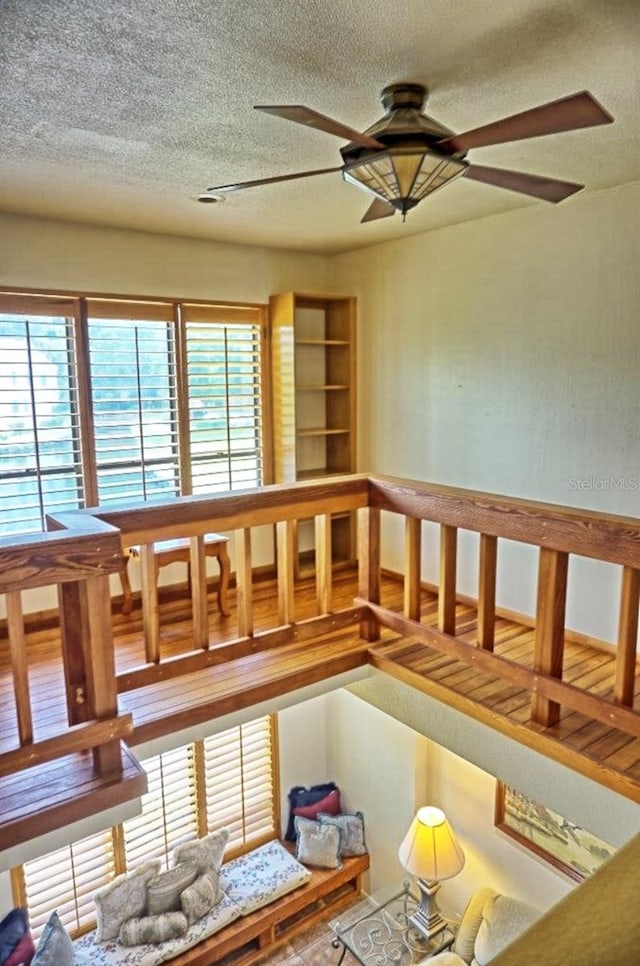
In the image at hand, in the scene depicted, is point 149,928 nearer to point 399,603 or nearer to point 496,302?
point 399,603

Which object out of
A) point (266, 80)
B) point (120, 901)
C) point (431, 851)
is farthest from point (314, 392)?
point (120, 901)

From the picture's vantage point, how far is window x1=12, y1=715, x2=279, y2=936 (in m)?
4.65

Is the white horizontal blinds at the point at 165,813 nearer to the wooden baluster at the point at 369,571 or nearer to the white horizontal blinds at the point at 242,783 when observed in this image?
the white horizontal blinds at the point at 242,783

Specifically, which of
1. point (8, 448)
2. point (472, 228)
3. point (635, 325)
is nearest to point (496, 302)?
point (472, 228)

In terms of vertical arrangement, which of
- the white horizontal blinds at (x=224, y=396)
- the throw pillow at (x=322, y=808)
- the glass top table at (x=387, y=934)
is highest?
the white horizontal blinds at (x=224, y=396)

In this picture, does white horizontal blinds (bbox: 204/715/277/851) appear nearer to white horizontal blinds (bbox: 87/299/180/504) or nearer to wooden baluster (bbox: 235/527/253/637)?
white horizontal blinds (bbox: 87/299/180/504)

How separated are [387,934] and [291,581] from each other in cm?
319

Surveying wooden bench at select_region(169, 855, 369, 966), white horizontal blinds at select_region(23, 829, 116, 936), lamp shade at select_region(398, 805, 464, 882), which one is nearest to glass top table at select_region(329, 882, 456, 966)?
wooden bench at select_region(169, 855, 369, 966)

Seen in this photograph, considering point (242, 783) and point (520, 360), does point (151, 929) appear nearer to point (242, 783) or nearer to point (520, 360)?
point (242, 783)

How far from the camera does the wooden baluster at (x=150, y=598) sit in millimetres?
2721

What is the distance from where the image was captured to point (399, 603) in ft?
13.9

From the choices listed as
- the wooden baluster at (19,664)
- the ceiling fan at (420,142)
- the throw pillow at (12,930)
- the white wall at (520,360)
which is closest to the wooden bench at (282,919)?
the throw pillow at (12,930)

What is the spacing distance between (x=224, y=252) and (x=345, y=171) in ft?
8.89

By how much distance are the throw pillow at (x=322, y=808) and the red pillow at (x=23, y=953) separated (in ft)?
7.15
